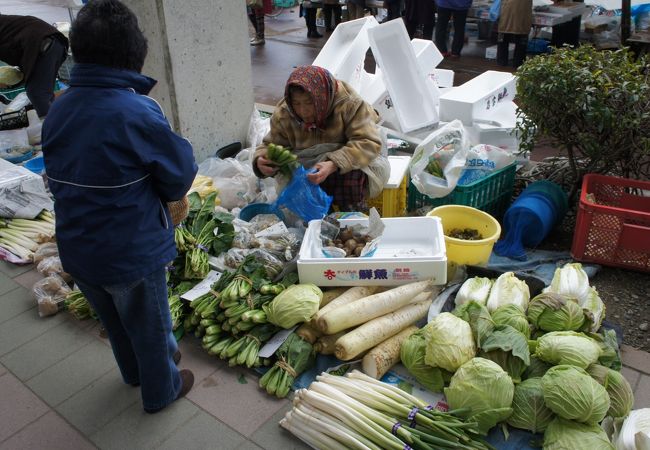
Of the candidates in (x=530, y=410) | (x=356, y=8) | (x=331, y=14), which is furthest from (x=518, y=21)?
(x=530, y=410)

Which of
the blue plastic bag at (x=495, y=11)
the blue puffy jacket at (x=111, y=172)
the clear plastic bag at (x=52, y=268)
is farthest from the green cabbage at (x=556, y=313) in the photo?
the blue plastic bag at (x=495, y=11)

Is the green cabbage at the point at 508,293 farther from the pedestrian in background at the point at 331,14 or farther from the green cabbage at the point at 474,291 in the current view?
the pedestrian in background at the point at 331,14

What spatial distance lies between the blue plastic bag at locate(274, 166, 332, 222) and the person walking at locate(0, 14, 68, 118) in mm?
3651

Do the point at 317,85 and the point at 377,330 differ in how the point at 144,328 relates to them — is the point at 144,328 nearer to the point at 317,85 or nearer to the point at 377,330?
the point at 377,330

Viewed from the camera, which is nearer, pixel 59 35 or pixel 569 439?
pixel 569 439

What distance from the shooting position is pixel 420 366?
2777 millimetres

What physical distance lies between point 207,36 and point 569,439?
4.26m

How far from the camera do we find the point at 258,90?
8773mm

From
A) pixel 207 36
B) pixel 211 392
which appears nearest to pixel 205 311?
pixel 211 392

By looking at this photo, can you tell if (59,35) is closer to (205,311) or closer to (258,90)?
(258,90)

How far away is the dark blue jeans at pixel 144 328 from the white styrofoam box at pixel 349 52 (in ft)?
11.0

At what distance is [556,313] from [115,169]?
7.50ft

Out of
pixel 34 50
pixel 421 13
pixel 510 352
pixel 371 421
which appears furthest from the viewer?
pixel 421 13

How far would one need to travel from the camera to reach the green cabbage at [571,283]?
3020 mm
